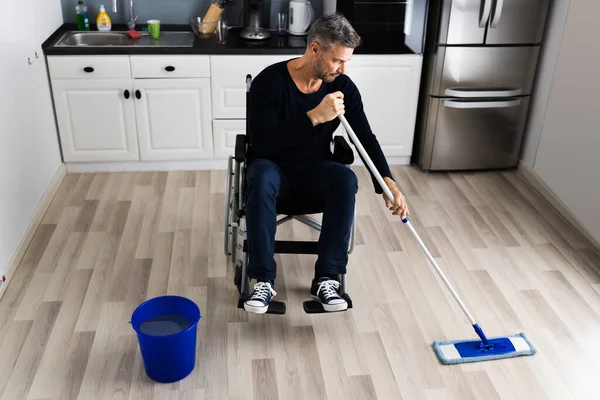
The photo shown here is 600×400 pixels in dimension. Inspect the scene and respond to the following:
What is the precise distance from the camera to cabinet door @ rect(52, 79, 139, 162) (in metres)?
3.42

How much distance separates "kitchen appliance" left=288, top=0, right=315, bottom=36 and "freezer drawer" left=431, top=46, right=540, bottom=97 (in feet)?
2.50

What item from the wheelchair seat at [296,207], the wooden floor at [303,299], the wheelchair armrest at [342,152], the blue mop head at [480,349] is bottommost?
the wooden floor at [303,299]

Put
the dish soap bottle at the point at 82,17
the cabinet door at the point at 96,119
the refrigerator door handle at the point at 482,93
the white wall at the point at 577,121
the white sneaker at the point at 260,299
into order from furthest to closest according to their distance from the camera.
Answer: the dish soap bottle at the point at 82,17
the refrigerator door handle at the point at 482,93
the cabinet door at the point at 96,119
the white wall at the point at 577,121
the white sneaker at the point at 260,299

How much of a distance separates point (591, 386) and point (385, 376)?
709 millimetres

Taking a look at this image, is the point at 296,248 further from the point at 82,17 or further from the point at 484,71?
the point at 82,17

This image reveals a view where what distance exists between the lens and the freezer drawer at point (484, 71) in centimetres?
345

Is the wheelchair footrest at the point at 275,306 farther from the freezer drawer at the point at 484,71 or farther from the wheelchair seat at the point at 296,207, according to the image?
the freezer drawer at the point at 484,71

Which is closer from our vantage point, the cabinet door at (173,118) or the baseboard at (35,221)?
the baseboard at (35,221)

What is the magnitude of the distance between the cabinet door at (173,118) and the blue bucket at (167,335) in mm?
1515

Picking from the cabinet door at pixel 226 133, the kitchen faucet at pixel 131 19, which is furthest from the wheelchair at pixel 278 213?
the kitchen faucet at pixel 131 19

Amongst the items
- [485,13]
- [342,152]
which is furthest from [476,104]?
[342,152]

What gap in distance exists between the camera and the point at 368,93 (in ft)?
11.8

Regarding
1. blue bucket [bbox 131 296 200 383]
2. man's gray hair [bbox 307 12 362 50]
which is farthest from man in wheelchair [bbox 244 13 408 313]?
blue bucket [bbox 131 296 200 383]

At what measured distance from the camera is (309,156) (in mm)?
2570
